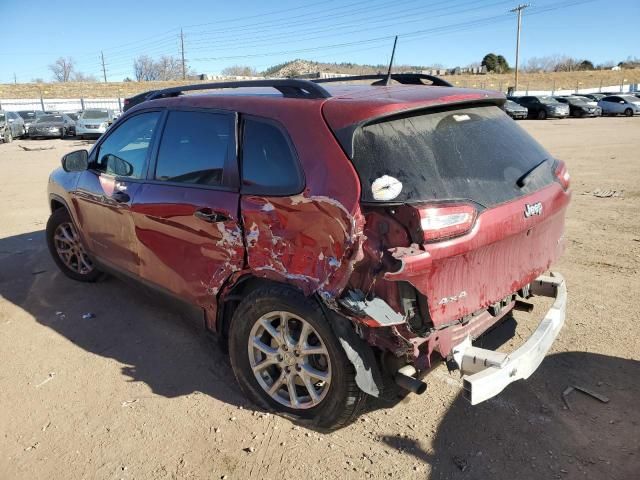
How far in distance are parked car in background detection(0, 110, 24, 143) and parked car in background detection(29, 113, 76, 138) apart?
655 mm

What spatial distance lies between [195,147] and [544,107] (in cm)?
3456

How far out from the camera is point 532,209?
8.86 ft

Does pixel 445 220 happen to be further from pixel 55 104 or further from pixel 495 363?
pixel 55 104

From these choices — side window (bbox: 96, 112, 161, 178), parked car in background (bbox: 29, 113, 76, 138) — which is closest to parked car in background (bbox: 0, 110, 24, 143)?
parked car in background (bbox: 29, 113, 76, 138)

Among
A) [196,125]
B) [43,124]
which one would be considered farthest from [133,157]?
[43,124]

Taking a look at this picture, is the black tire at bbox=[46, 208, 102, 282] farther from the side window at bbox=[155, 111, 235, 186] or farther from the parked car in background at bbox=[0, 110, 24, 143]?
the parked car in background at bbox=[0, 110, 24, 143]

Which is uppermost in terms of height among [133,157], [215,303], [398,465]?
[133,157]

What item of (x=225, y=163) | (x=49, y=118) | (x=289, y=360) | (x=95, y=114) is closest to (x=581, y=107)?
(x=95, y=114)

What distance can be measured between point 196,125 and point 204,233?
0.75 metres

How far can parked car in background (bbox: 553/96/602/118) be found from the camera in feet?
111

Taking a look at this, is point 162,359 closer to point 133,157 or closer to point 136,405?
point 136,405

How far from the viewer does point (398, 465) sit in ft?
8.44

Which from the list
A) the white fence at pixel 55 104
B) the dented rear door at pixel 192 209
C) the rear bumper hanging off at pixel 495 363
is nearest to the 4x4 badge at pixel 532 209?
the rear bumper hanging off at pixel 495 363

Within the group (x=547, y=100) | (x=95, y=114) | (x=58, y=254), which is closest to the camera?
(x=58, y=254)
